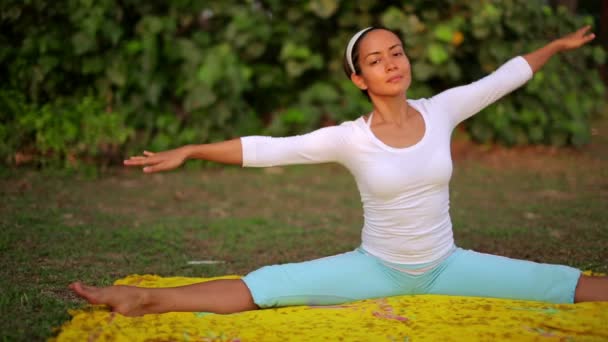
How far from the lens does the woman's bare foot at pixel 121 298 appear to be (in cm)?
299

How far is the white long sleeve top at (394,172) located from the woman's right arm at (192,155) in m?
0.04

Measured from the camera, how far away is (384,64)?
10.4 ft

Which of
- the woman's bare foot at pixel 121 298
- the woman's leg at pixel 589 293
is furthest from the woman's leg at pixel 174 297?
the woman's leg at pixel 589 293

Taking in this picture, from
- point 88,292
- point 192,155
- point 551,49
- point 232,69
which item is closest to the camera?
point 88,292

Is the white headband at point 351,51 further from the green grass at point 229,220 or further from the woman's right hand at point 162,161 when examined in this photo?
the green grass at point 229,220

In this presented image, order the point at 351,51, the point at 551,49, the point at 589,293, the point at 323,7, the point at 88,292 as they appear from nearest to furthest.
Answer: the point at 88,292 → the point at 589,293 → the point at 351,51 → the point at 551,49 → the point at 323,7

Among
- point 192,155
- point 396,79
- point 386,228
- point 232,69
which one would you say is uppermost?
point 232,69

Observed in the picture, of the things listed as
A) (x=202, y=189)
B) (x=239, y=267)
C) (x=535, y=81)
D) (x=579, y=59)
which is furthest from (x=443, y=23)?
(x=239, y=267)

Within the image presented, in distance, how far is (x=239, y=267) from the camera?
4.24 m

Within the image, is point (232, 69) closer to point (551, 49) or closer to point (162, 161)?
point (551, 49)

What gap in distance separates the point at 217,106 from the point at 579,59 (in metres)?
3.97

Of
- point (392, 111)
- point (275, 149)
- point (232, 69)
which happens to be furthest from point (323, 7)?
point (275, 149)

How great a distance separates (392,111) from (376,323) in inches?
36.7

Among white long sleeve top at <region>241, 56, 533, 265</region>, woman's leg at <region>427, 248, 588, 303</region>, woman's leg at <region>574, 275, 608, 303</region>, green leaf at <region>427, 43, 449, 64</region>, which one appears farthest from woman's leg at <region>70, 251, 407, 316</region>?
green leaf at <region>427, 43, 449, 64</region>
